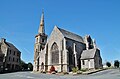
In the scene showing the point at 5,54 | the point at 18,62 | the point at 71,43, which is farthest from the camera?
the point at 18,62

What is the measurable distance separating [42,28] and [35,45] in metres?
7.35

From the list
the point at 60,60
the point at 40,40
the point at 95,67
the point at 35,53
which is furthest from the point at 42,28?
the point at 95,67

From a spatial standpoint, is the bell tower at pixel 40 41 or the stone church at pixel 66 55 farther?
the bell tower at pixel 40 41

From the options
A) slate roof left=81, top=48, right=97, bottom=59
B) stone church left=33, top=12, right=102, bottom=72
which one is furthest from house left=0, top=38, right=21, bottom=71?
slate roof left=81, top=48, right=97, bottom=59

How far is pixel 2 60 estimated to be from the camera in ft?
176

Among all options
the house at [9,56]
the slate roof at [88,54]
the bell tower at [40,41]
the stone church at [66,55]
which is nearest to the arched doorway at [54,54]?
the stone church at [66,55]

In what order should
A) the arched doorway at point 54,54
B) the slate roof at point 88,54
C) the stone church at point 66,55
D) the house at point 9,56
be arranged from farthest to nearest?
1. the house at point 9,56
2. the arched doorway at point 54,54
3. the slate roof at point 88,54
4. the stone church at point 66,55

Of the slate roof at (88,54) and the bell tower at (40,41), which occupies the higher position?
the bell tower at (40,41)

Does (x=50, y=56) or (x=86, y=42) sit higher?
(x=86, y=42)

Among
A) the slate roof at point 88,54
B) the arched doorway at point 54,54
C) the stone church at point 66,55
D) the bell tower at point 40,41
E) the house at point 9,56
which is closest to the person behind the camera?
the stone church at point 66,55

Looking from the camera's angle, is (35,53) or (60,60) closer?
(60,60)

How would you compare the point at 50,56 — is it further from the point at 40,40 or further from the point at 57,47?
the point at 40,40

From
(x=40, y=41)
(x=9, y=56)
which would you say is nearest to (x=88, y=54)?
(x=40, y=41)

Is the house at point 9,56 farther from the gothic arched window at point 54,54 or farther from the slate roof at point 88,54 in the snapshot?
the slate roof at point 88,54
